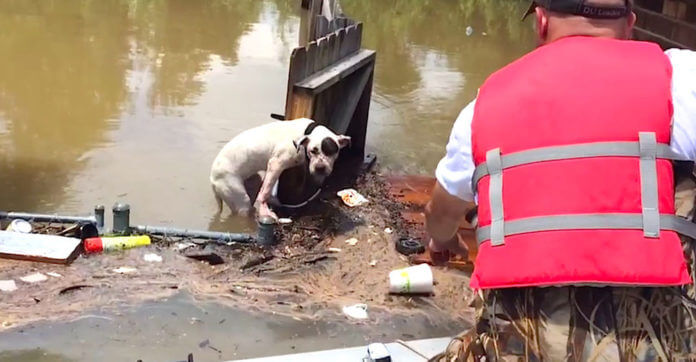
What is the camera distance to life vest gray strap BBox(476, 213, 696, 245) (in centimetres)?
191

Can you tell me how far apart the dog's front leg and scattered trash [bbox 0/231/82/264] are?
1609 mm

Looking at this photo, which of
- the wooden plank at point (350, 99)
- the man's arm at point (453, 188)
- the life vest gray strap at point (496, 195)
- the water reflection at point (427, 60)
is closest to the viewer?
the life vest gray strap at point (496, 195)

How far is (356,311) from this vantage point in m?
4.59

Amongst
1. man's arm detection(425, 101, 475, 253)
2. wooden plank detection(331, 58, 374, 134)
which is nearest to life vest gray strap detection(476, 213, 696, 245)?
man's arm detection(425, 101, 475, 253)

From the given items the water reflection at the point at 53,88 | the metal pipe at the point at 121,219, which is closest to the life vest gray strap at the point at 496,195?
the metal pipe at the point at 121,219

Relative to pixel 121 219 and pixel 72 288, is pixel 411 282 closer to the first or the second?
pixel 72 288

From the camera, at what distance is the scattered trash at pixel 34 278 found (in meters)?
4.80

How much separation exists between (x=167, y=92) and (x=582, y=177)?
8936mm

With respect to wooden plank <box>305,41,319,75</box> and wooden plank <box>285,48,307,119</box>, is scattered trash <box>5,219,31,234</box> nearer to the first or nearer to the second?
wooden plank <box>285,48,307,119</box>

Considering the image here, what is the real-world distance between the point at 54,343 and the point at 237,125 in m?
5.38

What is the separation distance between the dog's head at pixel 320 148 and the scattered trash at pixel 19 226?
203 centimetres

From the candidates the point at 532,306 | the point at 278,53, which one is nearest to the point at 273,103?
the point at 278,53

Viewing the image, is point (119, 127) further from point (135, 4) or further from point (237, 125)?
point (135, 4)

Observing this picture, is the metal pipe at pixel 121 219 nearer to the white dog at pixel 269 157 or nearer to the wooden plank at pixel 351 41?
the white dog at pixel 269 157
